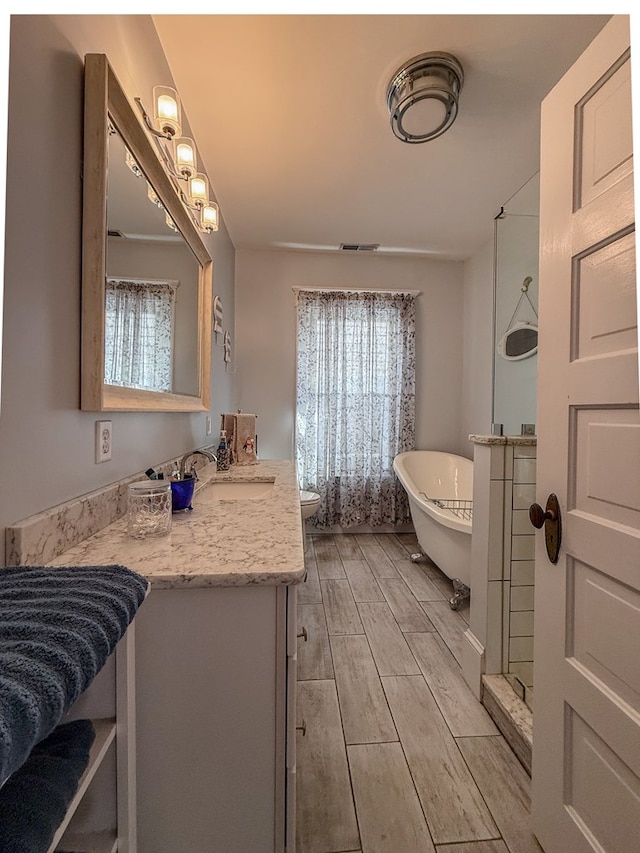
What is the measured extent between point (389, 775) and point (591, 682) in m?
0.77

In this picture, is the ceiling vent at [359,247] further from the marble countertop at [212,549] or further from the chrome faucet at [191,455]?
the marble countertop at [212,549]

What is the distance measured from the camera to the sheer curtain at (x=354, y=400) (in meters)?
3.45

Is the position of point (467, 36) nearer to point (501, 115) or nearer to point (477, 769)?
point (501, 115)

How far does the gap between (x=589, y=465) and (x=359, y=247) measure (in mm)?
2988

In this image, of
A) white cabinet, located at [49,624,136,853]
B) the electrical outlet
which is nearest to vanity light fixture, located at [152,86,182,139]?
the electrical outlet

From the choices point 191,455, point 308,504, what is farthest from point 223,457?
point 308,504

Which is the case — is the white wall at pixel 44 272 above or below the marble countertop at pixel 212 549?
above

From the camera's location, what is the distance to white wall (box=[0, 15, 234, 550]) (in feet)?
2.33

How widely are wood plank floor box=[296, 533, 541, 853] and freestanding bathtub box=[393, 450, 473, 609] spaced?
243 mm

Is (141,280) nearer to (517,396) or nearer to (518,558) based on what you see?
(518,558)

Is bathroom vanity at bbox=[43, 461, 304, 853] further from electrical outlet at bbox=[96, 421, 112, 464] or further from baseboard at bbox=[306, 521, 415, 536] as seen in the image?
baseboard at bbox=[306, 521, 415, 536]

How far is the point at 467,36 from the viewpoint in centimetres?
143

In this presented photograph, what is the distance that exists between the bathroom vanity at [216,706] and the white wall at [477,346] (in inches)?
113

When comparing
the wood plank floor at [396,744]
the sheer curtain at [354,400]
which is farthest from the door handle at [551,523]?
the sheer curtain at [354,400]
